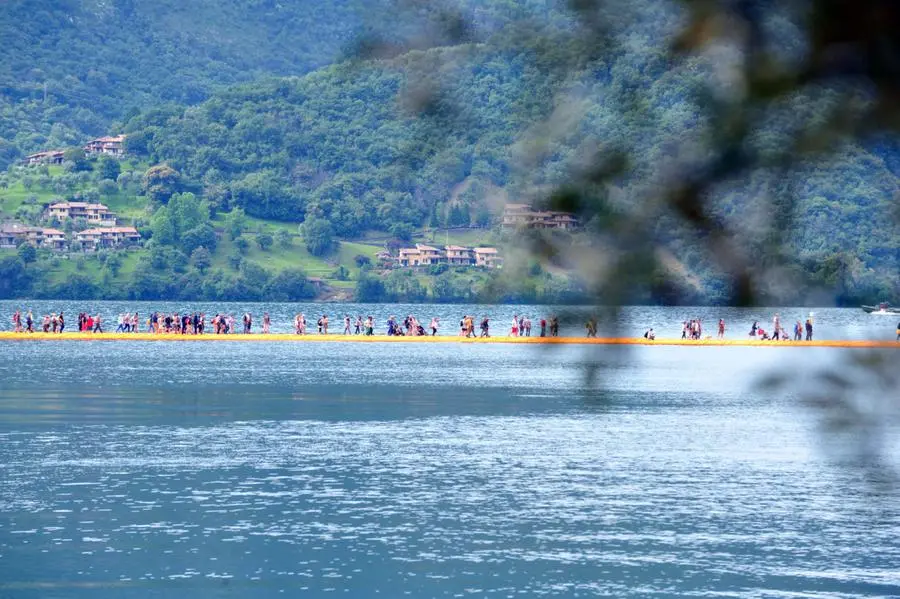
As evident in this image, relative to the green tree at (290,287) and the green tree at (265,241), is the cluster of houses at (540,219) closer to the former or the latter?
the green tree at (265,241)

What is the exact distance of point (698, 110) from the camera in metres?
5.13

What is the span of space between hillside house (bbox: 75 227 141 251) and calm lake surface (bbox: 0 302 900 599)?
5553 inches

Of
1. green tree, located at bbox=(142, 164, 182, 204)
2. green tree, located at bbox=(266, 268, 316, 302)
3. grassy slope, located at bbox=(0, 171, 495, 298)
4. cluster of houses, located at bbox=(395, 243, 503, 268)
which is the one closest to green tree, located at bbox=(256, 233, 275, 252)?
grassy slope, located at bbox=(0, 171, 495, 298)

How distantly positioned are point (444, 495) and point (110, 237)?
16934cm

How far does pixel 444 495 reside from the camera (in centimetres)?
3069

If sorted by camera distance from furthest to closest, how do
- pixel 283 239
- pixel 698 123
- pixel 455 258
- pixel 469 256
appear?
1. pixel 283 239
2. pixel 455 258
3. pixel 469 256
4. pixel 698 123

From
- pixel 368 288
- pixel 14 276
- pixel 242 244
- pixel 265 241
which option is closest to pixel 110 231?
pixel 14 276

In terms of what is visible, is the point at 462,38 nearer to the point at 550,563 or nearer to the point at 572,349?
the point at 572,349

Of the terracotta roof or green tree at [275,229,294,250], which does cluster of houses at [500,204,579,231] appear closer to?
green tree at [275,229,294,250]

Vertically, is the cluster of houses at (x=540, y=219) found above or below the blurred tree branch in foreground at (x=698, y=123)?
below

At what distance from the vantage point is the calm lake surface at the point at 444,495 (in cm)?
2250

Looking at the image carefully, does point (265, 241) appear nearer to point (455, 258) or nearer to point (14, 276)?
point (14, 276)

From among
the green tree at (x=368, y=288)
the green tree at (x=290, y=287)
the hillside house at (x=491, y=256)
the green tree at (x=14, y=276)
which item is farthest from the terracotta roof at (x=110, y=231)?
the hillside house at (x=491, y=256)

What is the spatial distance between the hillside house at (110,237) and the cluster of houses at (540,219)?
19268cm
